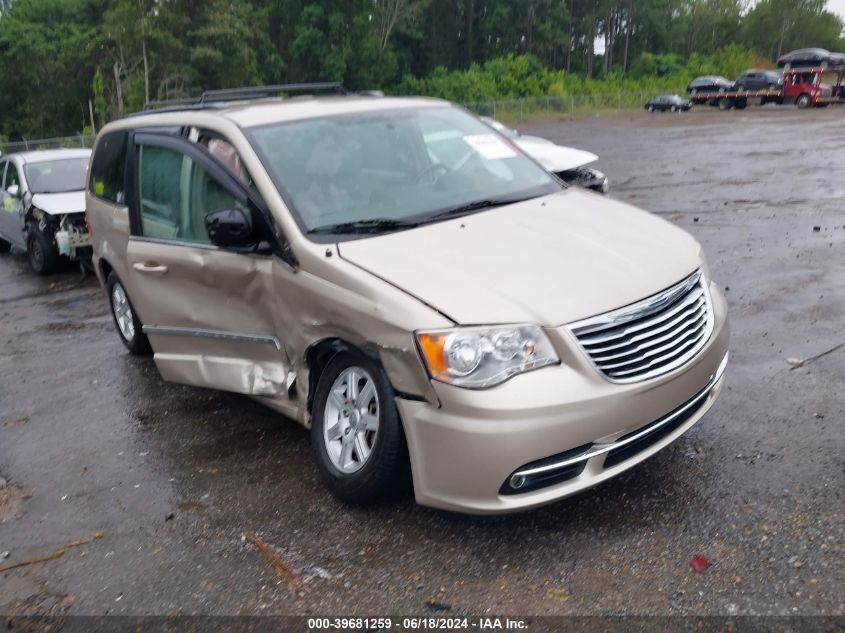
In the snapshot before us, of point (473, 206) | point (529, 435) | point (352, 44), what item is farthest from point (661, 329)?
point (352, 44)

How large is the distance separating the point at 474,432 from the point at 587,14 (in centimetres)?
9530

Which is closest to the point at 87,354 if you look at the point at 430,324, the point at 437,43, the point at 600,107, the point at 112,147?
the point at 112,147

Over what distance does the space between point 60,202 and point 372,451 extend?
870 cm

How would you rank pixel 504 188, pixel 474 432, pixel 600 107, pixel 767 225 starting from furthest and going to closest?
1. pixel 600 107
2. pixel 767 225
3. pixel 504 188
4. pixel 474 432

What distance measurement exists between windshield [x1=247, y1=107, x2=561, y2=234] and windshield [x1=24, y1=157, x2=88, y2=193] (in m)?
7.83

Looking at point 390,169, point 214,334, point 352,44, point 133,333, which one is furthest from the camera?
point 352,44

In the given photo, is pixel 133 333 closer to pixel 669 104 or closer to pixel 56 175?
pixel 56 175

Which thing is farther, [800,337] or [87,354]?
[87,354]

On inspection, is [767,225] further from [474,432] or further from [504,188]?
[474,432]

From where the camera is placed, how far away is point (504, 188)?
4.84 metres

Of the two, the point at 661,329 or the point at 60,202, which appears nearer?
the point at 661,329

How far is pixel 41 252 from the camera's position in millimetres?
11023

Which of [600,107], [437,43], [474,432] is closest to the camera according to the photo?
[474,432]

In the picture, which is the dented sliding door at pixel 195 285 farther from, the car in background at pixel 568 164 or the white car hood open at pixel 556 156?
the white car hood open at pixel 556 156
